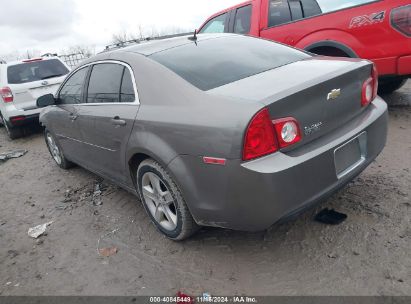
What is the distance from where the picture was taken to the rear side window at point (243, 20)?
6.07m

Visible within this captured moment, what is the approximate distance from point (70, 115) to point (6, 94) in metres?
4.16

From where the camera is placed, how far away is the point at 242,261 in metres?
2.59

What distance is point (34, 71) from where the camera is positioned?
7.60 metres

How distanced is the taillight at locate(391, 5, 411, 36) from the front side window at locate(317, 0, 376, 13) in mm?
408

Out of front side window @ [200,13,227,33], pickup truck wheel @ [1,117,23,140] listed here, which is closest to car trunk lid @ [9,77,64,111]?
pickup truck wheel @ [1,117,23,140]

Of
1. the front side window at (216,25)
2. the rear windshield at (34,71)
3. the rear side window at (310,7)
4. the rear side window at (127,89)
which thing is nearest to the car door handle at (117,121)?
the rear side window at (127,89)

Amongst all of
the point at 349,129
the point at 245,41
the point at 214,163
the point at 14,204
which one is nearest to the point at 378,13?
the point at 245,41

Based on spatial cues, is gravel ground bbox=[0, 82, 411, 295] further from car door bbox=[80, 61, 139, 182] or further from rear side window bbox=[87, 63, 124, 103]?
rear side window bbox=[87, 63, 124, 103]

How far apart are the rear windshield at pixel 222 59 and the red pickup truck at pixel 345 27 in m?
1.70

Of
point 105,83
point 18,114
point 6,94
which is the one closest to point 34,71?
point 6,94

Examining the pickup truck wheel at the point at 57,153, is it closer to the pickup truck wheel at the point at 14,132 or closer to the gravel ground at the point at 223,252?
the gravel ground at the point at 223,252

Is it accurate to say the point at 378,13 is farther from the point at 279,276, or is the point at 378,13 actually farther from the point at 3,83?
the point at 3,83

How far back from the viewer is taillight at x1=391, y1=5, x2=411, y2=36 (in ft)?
13.2

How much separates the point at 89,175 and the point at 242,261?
2.91 metres
